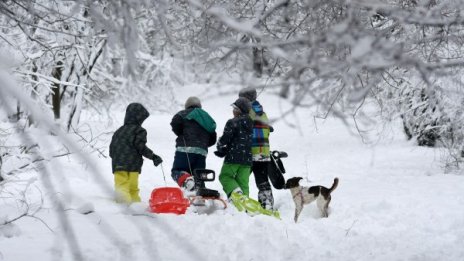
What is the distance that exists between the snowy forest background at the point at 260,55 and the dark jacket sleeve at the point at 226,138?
89cm

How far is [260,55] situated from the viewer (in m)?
5.32

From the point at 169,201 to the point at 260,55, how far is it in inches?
107

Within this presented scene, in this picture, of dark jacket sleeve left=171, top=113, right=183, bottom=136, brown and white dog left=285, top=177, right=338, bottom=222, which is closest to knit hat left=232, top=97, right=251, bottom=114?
dark jacket sleeve left=171, top=113, right=183, bottom=136

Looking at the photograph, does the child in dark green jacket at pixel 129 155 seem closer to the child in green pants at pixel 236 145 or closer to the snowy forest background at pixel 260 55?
the snowy forest background at pixel 260 55

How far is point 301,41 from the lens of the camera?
2.63 metres

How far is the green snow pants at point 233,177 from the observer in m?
8.23

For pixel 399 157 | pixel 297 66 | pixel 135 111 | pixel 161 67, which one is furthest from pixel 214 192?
pixel 161 67

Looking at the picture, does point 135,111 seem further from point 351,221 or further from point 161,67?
point 161,67

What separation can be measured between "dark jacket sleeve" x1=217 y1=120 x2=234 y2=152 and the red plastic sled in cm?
93

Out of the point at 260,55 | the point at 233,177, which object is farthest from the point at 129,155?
the point at 260,55

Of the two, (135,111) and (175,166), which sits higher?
(135,111)

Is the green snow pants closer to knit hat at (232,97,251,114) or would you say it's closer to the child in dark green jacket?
knit hat at (232,97,251,114)

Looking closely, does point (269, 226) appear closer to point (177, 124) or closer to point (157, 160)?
point (157, 160)

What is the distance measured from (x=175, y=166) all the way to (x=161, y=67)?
15.5 meters
